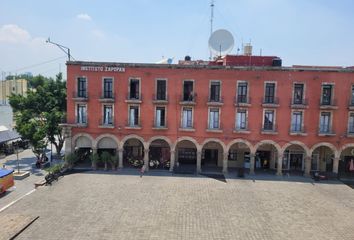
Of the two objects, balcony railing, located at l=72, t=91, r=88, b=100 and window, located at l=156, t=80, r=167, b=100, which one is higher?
window, located at l=156, t=80, r=167, b=100

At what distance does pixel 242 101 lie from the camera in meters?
35.6

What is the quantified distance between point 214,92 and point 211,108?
6.38 feet

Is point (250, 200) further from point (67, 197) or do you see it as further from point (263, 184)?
point (67, 197)

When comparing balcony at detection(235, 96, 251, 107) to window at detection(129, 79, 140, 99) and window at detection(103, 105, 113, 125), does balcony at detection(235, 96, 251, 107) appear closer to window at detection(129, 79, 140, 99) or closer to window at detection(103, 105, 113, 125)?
window at detection(129, 79, 140, 99)

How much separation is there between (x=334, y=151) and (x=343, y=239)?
55.6 feet

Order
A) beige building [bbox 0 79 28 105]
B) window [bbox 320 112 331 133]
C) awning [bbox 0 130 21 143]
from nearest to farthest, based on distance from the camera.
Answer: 1. window [bbox 320 112 331 133]
2. awning [bbox 0 130 21 143]
3. beige building [bbox 0 79 28 105]

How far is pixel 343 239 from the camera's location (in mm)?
20609

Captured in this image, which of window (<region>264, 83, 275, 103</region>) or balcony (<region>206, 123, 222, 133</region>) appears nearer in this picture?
window (<region>264, 83, 275, 103</region>)

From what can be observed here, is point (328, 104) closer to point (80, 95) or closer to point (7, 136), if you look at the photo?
point (80, 95)

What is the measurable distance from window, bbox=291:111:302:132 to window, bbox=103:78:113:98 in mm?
21752

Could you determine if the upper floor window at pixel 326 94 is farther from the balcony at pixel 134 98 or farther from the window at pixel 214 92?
the balcony at pixel 134 98

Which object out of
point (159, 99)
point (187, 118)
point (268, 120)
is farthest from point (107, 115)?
point (268, 120)

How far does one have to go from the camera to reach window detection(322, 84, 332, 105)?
34938mm

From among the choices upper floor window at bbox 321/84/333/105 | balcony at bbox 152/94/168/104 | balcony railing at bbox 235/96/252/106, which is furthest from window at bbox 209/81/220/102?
upper floor window at bbox 321/84/333/105
